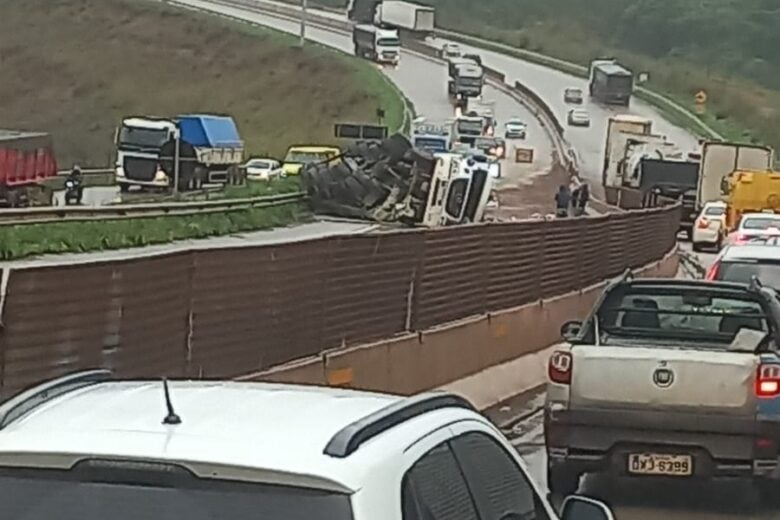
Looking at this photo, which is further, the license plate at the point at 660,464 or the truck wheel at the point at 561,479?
the truck wheel at the point at 561,479

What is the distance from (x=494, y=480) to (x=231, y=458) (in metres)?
1.19

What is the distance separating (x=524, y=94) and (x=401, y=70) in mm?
8686

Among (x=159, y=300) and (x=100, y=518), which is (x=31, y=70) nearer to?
(x=159, y=300)

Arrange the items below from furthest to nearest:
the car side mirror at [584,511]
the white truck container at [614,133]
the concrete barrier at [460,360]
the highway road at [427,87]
Answer: the highway road at [427,87] → the white truck container at [614,133] → the concrete barrier at [460,360] → the car side mirror at [584,511]

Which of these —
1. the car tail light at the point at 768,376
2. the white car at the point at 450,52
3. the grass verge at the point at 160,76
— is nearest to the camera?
the car tail light at the point at 768,376

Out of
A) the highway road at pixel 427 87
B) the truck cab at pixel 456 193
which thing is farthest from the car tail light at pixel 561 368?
the highway road at pixel 427 87

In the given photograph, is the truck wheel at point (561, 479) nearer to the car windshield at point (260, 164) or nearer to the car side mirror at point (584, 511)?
the car side mirror at point (584, 511)

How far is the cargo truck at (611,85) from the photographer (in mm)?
112250

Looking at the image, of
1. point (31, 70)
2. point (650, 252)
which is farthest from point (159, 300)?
point (31, 70)

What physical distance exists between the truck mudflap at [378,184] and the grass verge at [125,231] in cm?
120

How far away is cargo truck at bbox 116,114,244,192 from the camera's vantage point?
6031 centimetres

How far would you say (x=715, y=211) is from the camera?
55.9 meters

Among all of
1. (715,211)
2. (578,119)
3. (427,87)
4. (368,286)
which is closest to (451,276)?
(368,286)

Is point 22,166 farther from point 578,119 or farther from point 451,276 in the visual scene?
point 578,119
